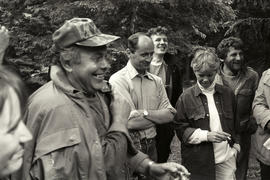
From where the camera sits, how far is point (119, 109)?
3.66 metres

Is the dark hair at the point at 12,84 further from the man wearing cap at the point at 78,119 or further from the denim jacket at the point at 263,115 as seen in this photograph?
the denim jacket at the point at 263,115

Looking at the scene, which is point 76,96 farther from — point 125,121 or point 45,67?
point 45,67

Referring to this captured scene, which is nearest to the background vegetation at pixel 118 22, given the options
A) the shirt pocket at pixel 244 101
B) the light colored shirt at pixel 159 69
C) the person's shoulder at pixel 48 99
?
the light colored shirt at pixel 159 69

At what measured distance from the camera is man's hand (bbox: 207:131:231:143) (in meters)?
5.47

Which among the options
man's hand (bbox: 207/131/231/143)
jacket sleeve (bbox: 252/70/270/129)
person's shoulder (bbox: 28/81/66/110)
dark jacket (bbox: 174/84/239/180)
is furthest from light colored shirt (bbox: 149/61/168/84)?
person's shoulder (bbox: 28/81/66/110)

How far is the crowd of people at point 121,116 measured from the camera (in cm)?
318

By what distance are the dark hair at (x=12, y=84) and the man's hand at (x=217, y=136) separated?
371cm

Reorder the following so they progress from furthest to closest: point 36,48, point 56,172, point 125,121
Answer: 1. point 36,48
2. point 125,121
3. point 56,172

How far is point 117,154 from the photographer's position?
3455 millimetres

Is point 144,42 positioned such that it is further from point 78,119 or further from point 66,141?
point 66,141

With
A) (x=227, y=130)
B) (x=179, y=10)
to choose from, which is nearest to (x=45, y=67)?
(x=179, y=10)

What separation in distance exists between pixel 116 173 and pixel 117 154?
0.14 metres

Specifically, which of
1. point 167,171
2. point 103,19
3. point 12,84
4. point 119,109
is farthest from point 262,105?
point 103,19

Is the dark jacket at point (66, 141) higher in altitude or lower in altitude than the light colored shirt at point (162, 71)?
higher
